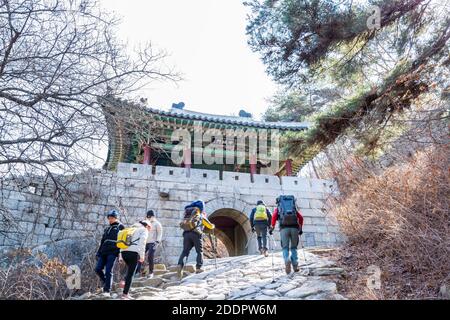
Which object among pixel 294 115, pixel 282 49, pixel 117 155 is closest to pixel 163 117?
pixel 117 155

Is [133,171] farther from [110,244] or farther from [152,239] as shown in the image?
[110,244]

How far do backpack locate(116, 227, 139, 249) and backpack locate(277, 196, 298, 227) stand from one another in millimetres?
2225

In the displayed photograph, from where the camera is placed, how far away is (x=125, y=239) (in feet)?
15.2

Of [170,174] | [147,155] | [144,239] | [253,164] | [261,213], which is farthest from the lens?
[253,164]

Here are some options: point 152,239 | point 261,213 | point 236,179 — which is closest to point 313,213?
point 236,179

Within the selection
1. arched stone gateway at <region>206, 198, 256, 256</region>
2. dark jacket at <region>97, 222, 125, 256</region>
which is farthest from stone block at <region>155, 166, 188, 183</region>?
dark jacket at <region>97, 222, 125, 256</region>

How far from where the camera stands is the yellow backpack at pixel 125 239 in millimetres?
4625

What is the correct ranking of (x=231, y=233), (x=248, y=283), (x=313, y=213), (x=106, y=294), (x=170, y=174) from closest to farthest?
(x=106, y=294) < (x=248, y=283) < (x=170, y=174) < (x=313, y=213) < (x=231, y=233)

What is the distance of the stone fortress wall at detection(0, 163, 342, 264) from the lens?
8.65m

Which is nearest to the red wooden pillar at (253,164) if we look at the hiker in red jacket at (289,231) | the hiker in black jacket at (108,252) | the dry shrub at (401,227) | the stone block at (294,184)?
the stone block at (294,184)

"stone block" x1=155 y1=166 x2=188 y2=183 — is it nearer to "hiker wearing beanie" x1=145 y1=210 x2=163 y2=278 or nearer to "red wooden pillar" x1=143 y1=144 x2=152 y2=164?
"red wooden pillar" x1=143 y1=144 x2=152 y2=164

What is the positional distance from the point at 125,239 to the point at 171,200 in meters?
5.39

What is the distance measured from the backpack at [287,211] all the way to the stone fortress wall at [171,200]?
3.60 metres

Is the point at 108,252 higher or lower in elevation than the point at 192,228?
lower
